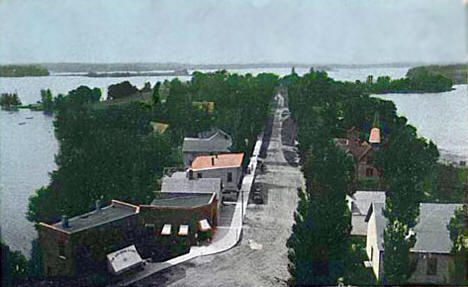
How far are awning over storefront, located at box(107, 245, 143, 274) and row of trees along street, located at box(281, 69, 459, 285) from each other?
1.19 metres

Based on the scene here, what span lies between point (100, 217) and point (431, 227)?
8.74ft

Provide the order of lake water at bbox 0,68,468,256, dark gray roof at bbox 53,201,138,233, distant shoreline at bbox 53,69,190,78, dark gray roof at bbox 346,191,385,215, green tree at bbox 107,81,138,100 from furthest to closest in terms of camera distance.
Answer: green tree at bbox 107,81,138,100 < distant shoreline at bbox 53,69,190,78 < lake water at bbox 0,68,468,256 < dark gray roof at bbox 346,191,385,215 < dark gray roof at bbox 53,201,138,233

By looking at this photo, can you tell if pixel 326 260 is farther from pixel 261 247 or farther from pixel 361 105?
pixel 361 105

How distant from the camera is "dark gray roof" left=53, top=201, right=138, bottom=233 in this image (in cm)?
423

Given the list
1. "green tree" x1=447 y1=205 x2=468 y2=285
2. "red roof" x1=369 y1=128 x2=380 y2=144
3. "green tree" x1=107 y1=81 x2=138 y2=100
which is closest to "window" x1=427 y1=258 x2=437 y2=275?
"green tree" x1=447 y1=205 x2=468 y2=285

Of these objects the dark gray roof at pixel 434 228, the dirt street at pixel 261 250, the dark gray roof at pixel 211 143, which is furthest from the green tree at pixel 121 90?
the dark gray roof at pixel 434 228

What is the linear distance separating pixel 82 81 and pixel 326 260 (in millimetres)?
2713

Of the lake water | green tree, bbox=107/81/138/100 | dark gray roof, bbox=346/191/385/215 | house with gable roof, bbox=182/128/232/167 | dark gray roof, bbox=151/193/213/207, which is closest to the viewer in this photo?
dark gray roof, bbox=346/191/385/215

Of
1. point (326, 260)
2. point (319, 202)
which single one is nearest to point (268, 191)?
point (319, 202)

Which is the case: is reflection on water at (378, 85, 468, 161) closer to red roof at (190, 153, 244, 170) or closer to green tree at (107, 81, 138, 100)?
red roof at (190, 153, 244, 170)

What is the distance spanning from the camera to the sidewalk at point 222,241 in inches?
155

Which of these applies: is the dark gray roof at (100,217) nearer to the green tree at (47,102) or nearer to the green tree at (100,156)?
the green tree at (100,156)

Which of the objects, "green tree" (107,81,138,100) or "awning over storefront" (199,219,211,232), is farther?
"green tree" (107,81,138,100)

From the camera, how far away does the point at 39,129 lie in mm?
4977
